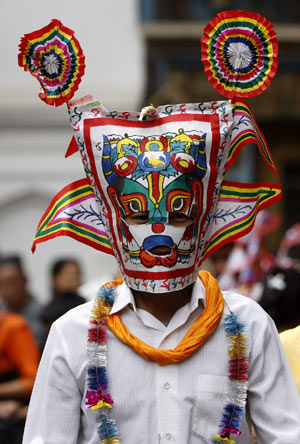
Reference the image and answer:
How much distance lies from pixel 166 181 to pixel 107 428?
793 mm

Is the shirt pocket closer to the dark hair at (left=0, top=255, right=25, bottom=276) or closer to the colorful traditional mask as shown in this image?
the colorful traditional mask

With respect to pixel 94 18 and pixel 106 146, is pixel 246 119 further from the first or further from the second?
pixel 94 18

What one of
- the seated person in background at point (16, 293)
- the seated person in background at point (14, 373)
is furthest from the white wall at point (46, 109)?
the seated person in background at point (14, 373)

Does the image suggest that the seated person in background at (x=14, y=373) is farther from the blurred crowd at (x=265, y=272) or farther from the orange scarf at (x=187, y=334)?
the orange scarf at (x=187, y=334)

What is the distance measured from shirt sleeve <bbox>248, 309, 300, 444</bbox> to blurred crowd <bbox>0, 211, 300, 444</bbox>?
140cm

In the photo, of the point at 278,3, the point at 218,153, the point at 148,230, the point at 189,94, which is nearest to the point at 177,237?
the point at 148,230

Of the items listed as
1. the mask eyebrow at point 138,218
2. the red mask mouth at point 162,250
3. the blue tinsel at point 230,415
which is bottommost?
the blue tinsel at point 230,415

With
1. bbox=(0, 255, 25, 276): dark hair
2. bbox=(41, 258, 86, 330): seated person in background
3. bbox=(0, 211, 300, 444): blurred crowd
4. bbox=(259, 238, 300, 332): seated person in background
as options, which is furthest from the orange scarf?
bbox=(0, 255, 25, 276): dark hair

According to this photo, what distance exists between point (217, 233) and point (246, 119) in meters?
0.39

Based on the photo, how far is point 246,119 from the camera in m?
3.34

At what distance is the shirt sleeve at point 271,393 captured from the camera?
10.4ft

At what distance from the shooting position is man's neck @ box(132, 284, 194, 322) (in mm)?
3264

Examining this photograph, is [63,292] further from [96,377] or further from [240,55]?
[240,55]

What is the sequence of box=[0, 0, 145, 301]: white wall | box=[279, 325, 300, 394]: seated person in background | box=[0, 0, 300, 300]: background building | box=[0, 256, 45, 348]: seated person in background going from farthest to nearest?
box=[0, 0, 145, 301]: white wall
box=[0, 0, 300, 300]: background building
box=[0, 256, 45, 348]: seated person in background
box=[279, 325, 300, 394]: seated person in background
